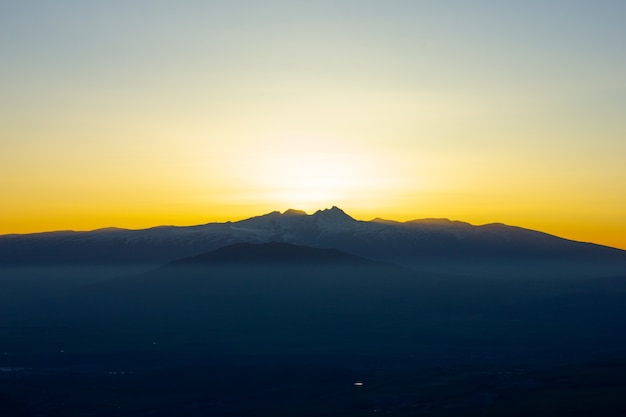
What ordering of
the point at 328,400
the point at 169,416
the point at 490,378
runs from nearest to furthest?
the point at 169,416 → the point at 328,400 → the point at 490,378

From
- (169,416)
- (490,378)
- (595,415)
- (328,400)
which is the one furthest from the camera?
(490,378)

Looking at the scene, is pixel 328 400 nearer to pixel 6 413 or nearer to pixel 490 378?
pixel 490 378

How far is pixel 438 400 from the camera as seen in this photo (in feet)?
540

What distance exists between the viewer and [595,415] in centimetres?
13900

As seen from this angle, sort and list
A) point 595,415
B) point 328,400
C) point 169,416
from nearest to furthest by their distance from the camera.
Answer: point 595,415
point 169,416
point 328,400

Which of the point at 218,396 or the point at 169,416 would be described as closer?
the point at 169,416

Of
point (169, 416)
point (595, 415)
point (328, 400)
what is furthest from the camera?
point (328, 400)

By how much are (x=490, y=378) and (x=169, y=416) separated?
226ft

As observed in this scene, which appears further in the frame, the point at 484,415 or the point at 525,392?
the point at 525,392

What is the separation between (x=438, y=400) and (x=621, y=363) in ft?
175

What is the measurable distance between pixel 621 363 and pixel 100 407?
112511 mm

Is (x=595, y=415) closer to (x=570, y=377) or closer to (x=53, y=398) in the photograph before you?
(x=570, y=377)

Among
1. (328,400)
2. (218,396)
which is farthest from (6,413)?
(328,400)

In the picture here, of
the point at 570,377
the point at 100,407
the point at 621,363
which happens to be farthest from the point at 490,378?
the point at 100,407
